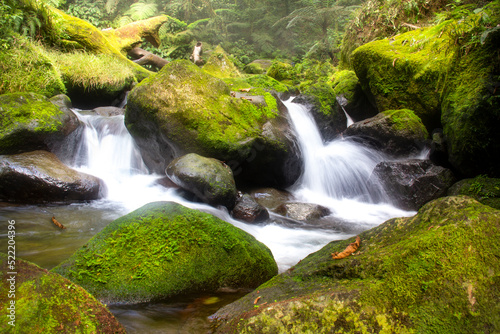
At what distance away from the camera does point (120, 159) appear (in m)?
7.32

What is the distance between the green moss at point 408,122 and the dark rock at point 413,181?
0.82 meters

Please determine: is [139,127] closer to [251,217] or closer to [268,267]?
[251,217]

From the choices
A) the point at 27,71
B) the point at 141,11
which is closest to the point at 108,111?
the point at 27,71

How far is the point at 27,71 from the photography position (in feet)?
23.5

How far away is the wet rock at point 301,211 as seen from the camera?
19.1 ft

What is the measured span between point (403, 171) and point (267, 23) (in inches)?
835

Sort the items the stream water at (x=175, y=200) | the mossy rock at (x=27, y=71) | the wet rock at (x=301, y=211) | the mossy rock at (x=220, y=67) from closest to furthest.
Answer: the stream water at (x=175, y=200) → the wet rock at (x=301, y=211) → the mossy rock at (x=27, y=71) → the mossy rock at (x=220, y=67)

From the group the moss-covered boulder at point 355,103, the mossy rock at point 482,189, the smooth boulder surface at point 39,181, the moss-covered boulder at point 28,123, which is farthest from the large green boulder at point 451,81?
the moss-covered boulder at point 28,123

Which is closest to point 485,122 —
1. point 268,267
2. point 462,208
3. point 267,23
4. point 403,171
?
point 403,171

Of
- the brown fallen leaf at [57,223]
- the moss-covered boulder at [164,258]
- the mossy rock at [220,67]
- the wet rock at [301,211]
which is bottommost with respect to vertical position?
the brown fallen leaf at [57,223]

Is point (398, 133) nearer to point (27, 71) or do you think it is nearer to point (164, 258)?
point (164, 258)

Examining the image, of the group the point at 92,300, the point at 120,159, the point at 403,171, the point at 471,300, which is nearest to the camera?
the point at 471,300

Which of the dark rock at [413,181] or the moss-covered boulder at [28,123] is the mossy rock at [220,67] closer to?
the moss-covered boulder at [28,123]

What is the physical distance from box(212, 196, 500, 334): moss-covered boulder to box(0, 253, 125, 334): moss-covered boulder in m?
0.76
